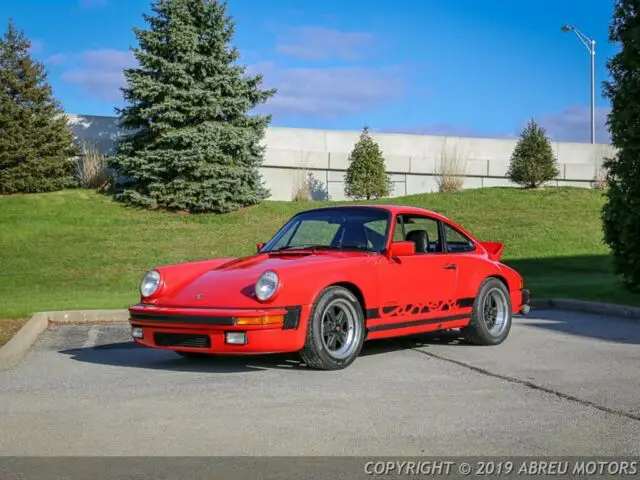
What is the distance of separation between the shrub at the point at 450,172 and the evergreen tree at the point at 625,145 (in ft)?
55.1

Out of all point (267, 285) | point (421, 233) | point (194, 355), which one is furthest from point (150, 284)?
point (421, 233)

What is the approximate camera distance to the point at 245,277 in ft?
23.5

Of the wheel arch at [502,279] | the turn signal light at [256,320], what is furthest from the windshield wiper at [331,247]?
the wheel arch at [502,279]

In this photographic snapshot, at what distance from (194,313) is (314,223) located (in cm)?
202

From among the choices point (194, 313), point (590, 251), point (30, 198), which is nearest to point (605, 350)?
point (194, 313)

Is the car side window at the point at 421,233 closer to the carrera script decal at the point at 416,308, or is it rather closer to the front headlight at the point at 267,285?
the carrera script decal at the point at 416,308

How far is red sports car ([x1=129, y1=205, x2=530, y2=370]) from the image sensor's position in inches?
264

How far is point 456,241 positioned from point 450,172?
2291cm

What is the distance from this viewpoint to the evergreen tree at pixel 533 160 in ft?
93.7

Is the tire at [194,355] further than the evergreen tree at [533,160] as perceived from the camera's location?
No

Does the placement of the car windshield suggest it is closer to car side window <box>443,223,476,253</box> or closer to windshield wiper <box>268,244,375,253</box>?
windshield wiper <box>268,244,375,253</box>

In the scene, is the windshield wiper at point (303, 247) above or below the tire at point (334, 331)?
above

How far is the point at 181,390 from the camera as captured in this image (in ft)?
20.5

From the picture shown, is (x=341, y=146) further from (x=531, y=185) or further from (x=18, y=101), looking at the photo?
(x=18, y=101)
